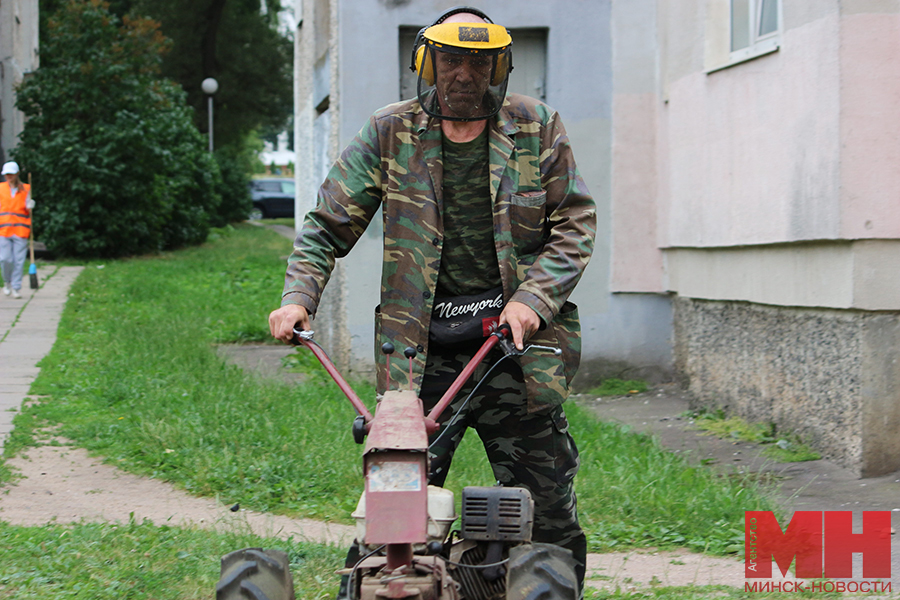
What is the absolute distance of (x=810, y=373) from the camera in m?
6.75

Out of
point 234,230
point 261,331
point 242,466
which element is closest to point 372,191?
point 242,466

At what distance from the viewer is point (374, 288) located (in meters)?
8.92

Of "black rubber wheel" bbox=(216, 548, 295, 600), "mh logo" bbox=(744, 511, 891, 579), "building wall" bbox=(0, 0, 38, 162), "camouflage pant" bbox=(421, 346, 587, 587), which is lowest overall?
"mh logo" bbox=(744, 511, 891, 579)

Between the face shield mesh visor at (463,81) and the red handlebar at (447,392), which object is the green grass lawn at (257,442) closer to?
the red handlebar at (447,392)

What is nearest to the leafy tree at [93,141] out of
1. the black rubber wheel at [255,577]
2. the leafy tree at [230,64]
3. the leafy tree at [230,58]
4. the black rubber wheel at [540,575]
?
the leafy tree at [230,64]

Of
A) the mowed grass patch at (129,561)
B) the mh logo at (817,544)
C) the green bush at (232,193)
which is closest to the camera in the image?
the mowed grass patch at (129,561)

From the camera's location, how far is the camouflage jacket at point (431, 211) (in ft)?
11.2

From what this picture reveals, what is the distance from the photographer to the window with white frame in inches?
287

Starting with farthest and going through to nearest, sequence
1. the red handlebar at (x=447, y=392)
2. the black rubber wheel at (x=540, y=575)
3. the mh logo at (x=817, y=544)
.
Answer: the mh logo at (x=817, y=544), the red handlebar at (x=447, y=392), the black rubber wheel at (x=540, y=575)

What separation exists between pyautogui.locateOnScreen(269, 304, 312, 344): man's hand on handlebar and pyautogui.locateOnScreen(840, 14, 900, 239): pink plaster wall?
426 centimetres

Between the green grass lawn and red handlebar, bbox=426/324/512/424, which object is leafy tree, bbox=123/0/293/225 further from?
red handlebar, bbox=426/324/512/424

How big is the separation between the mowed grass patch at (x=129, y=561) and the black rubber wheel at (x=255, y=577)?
1181 mm

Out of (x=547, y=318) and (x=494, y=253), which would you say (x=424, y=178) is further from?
(x=547, y=318)

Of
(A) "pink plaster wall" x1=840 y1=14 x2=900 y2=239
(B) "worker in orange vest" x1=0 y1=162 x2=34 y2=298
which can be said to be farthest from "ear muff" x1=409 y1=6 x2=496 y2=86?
(B) "worker in orange vest" x1=0 y1=162 x2=34 y2=298
